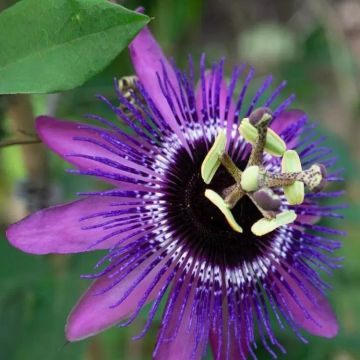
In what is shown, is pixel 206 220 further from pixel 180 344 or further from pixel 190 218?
pixel 180 344

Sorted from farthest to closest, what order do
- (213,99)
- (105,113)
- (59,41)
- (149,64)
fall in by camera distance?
(105,113) < (213,99) < (149,64) < (59,41)

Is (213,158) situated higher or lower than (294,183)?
higher

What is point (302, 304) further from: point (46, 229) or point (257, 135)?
point (46, 229)

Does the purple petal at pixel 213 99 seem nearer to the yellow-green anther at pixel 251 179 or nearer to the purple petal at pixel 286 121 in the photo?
the purple petal at pixel 286 121

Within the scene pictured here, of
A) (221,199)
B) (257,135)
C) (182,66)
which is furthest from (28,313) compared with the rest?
(182,66)

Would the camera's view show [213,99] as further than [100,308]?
Yes

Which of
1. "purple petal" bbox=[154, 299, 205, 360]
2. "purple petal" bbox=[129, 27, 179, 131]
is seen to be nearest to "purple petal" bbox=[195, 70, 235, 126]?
"purple petal" bbox=[129, 27, 179, 131]

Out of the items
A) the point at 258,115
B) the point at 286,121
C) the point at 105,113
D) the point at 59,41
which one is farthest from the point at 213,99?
the point at 105,113
